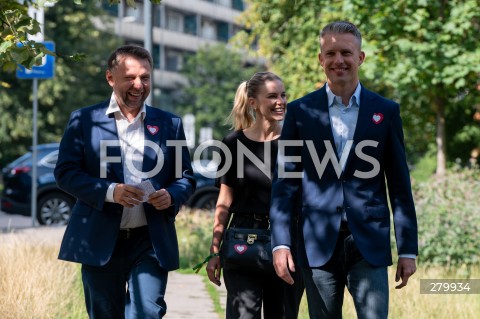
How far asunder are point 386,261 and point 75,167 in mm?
1591

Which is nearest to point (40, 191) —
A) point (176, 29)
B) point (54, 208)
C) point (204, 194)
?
point (54, 208)

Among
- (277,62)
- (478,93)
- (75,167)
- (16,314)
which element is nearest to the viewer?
(75,167)

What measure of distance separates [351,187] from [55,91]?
A: 3292 centimetres

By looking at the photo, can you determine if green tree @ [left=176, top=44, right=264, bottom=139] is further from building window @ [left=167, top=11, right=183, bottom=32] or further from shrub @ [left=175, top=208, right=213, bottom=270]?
shrub @ [left=175, top=208, right=213, bottom=270]

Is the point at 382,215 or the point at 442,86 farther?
the point at 442,86

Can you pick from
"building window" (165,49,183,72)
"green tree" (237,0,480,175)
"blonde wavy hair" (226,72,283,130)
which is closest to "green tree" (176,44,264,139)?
"building window" (165,49,183,72)

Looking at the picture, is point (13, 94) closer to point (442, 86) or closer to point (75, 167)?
point (442, 86)

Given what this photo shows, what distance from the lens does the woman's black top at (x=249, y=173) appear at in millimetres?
5199

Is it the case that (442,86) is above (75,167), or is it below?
above

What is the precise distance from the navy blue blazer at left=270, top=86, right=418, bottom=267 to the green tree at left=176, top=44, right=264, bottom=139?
5801 cm

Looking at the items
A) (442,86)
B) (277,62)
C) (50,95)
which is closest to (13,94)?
(50,95)

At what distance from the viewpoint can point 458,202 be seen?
36.0 ft

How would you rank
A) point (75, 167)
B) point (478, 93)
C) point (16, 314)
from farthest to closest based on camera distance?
point (478, 93)
point (16, 314)
point (75, 167)

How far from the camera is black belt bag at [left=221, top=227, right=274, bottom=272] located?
5062 millimetres
